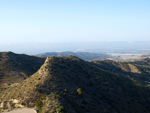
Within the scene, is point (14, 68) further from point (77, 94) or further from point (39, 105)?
point (77, 94)

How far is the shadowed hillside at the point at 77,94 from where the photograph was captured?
91.0 ft

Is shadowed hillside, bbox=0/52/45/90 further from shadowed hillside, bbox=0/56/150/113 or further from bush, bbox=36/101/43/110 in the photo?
bush, bbox=36/101/43/110

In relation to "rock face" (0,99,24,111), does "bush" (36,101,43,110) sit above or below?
above

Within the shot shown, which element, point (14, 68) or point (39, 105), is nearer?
point (39, 105)

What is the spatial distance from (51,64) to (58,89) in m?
16.0

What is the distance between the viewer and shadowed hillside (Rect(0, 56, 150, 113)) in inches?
1091

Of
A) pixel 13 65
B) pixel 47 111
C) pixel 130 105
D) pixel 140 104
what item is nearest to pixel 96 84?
pixel 130 105

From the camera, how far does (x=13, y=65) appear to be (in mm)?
73125

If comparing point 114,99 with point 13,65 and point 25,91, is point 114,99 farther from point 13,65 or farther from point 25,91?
point 13,65

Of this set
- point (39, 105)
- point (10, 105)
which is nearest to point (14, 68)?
point (10, 105)

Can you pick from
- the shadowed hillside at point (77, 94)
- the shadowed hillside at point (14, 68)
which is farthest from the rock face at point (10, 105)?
the shadowed hillside at point (14, 68)

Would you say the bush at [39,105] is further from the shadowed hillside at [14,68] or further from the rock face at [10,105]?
the shadowed hillside at [14,68]

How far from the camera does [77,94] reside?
108 feet


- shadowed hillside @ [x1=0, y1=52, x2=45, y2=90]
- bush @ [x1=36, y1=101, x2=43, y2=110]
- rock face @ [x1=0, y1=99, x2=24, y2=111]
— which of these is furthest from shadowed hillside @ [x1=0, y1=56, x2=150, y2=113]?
shadowed hillside @ [x1=0, y1=52, x2=45, y2=90]
